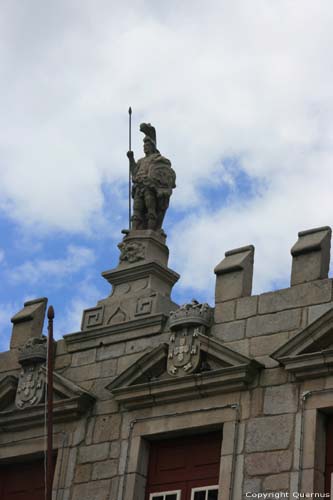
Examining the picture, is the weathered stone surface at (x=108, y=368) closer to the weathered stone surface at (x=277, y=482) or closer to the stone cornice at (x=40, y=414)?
the stone cornice at (x=40, y=414)

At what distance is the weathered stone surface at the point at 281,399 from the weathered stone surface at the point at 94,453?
2778mm

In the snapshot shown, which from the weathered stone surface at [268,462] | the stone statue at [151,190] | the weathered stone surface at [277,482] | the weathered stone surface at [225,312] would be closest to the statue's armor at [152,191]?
the stone statue at [151,190]

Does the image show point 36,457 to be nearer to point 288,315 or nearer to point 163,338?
point 163,338

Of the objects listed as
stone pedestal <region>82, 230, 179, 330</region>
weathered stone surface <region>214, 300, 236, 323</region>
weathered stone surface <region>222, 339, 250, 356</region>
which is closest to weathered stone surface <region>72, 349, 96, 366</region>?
stone pedestal <region>82, 230, 179, 330</region>

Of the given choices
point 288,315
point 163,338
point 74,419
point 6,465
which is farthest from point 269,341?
point 6,465

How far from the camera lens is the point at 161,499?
19.3 m

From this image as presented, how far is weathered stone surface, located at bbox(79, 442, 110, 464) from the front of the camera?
65.9 feet

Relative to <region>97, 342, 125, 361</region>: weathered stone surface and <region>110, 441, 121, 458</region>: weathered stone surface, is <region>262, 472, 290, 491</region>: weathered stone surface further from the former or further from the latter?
<region>97, 342, 125, 361</region>: weathered stone surface

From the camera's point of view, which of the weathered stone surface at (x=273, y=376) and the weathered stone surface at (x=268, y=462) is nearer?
the weathered stone surface at (x=268, y=462)

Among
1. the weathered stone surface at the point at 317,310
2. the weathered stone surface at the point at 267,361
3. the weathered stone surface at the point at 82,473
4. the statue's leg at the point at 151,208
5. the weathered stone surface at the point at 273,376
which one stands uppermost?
the statue's leg at the point at 151,208

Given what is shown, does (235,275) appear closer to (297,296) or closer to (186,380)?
(297,296)

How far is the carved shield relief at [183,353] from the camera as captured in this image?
19750 mm

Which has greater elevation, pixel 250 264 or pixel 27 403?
pixel 250 264

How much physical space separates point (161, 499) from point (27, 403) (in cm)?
325
